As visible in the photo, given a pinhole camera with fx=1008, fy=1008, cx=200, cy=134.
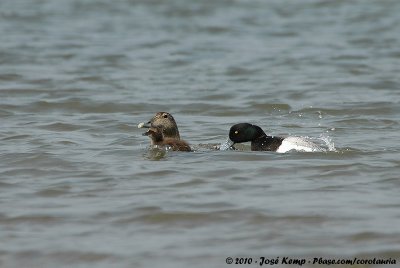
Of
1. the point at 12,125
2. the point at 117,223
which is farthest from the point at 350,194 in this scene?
the point at 12,125

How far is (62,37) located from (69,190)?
12797mm

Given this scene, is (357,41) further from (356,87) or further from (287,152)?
(287,152)

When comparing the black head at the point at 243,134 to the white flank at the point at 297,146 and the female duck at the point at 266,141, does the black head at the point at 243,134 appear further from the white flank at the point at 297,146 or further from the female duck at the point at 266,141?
the white flank at the point at 297,146

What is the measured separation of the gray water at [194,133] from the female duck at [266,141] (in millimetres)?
325

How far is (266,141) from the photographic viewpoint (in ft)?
33.3

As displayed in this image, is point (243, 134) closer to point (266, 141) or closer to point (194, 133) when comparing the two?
point (266, 141)

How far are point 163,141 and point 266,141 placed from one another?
1037 mm

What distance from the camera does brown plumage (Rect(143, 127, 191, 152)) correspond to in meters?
9.92

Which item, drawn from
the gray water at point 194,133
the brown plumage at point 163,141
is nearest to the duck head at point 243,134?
the gray water at point 194,133

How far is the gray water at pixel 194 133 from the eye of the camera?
663cm

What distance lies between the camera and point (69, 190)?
26.3ft

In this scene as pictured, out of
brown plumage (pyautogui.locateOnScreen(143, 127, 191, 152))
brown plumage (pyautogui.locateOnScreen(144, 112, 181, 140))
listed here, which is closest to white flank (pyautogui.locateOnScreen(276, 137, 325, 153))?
brown plumage (pyautogui.locateOnScreen(143, 127, 191, 152))

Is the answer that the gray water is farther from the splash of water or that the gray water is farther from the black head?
the black head

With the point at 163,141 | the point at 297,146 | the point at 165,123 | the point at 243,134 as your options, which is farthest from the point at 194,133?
the point at 297,146
